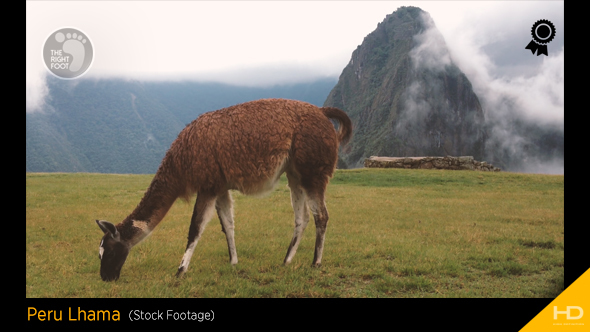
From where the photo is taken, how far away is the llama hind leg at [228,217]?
536 centimetres

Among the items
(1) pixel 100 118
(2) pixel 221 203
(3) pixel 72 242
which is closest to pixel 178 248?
(2) pixel 221 203

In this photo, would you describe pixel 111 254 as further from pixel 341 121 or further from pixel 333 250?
→ pixel 341 121

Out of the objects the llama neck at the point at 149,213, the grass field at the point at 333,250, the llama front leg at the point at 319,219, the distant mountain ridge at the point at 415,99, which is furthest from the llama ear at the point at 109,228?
the distant mountain ridge at the point at 415,99

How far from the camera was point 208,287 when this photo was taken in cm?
437

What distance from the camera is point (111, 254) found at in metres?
4.66

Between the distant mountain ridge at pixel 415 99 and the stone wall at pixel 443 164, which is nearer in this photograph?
the stone wall at pixel 443 164

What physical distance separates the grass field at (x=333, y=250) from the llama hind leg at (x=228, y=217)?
181mm

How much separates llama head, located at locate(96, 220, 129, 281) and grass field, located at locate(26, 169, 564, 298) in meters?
0.12

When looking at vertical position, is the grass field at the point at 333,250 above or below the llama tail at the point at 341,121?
below

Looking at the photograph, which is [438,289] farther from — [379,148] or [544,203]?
[379,148]

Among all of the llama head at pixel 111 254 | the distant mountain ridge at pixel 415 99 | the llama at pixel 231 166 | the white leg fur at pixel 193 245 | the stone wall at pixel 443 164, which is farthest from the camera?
the distant mountain ridge at pixel 415 99

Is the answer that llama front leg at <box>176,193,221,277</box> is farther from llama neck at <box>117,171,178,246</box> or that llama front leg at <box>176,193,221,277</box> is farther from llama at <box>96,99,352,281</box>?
llama neck at <box>117,171,178,246</box>

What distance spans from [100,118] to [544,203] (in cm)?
4124

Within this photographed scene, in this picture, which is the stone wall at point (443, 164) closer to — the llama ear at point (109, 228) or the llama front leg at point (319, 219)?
the llama front leg at point (319, 219)
